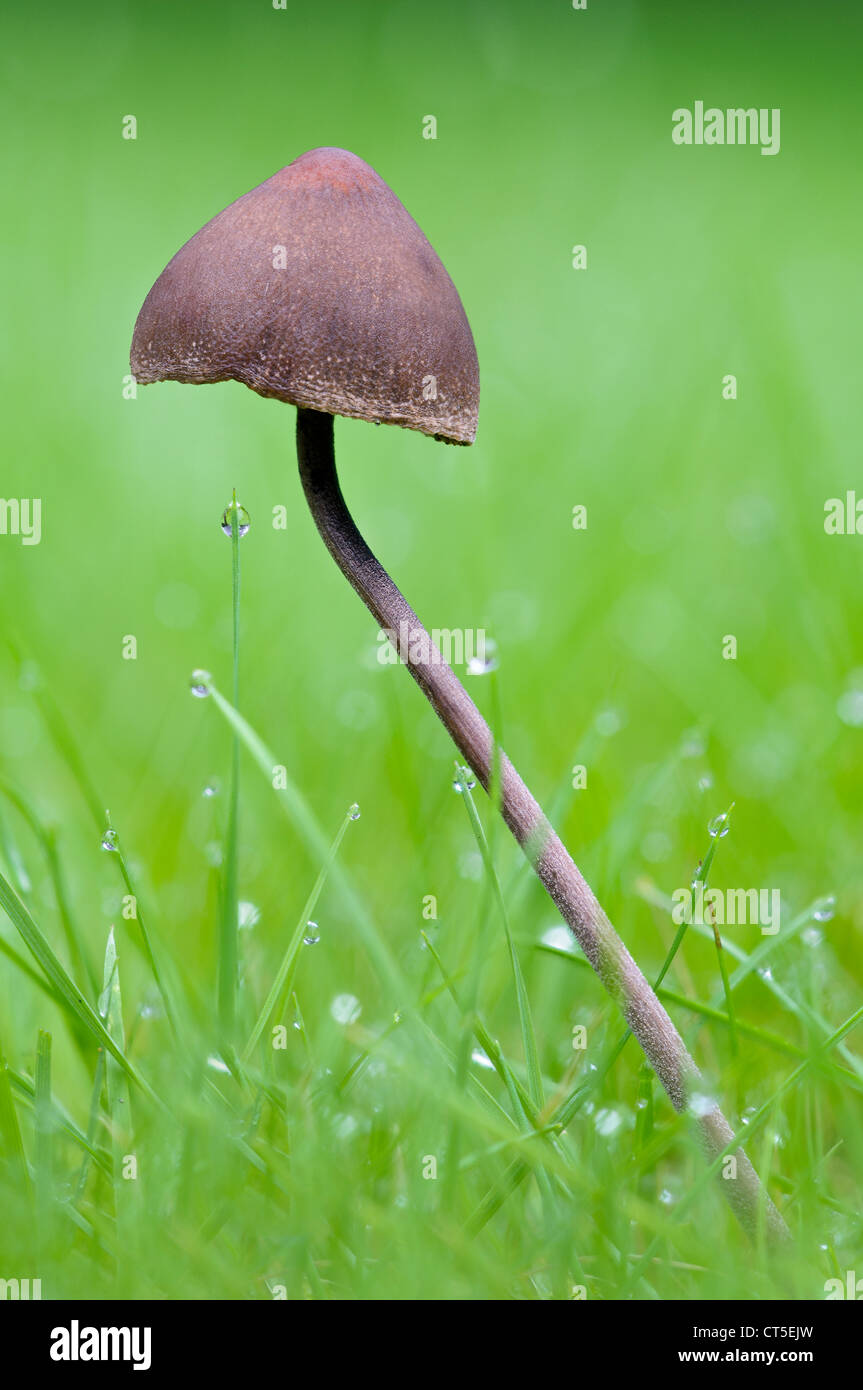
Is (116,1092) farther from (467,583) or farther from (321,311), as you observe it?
(467,583)

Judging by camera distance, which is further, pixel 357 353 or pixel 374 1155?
pixel 374 1155

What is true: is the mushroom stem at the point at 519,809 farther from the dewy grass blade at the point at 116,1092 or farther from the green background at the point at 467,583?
the dewy grass blade at the point at 116,1092

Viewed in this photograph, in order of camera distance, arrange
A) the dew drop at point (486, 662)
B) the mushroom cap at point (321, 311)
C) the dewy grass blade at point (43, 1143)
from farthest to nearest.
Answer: the dew drop at point (486, 662) → the dewy grass blade at point (43, 1143) → the mushroom cap at point (321, 311)

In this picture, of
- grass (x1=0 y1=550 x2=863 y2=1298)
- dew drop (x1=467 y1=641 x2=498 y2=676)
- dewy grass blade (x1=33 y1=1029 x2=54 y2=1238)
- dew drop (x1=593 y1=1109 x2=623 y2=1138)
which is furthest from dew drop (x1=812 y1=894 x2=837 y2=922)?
dewy grass blade (x1=33 y1=1029 x2=54 y2=1238)

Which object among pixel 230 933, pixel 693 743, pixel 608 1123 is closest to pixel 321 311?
pixel 230 933

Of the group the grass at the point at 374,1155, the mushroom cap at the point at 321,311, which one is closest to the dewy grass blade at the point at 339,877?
the grass at the point at 374,1155

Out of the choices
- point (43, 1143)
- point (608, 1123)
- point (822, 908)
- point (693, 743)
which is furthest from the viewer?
point (693, 743)

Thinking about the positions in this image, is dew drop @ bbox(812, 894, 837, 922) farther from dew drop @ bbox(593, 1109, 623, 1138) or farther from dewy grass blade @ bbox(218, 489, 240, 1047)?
dewy grass blade @ bbox(218, 489, 240, 1047)

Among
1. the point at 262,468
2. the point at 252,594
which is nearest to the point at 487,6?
the point at 262,468
